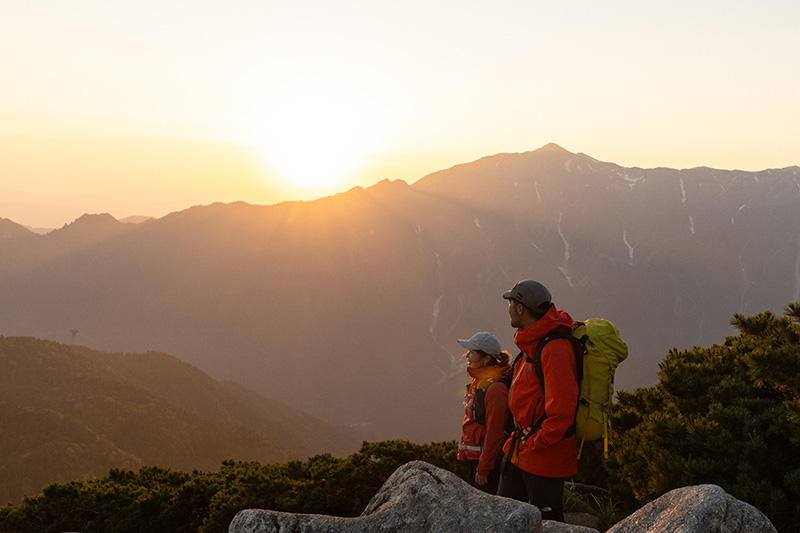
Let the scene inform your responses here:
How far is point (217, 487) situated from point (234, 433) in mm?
116017

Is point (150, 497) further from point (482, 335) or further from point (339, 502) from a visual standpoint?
point (482, 335)

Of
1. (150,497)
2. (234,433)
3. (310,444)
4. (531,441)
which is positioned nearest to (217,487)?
(150,497)

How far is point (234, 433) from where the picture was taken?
116500 millimetres

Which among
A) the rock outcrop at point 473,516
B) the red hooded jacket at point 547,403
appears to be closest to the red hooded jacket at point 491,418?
the red hooded jacket at point 547,403

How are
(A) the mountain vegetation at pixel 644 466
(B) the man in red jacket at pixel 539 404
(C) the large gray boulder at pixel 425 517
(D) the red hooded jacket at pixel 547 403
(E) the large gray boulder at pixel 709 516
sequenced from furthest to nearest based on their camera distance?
(A) the mountain vegetation at pixel 644 466, (B) the man in red jacket at pixel 539 404, (D) the red hooded jacket at pixel 547 403, (C) the large gray boulder at pixel 425 517, (E) the large gray boulder at pixel 709 516

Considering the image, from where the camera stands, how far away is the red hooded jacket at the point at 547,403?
4977mm

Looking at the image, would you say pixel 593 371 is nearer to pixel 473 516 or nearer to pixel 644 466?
pixel 473 516

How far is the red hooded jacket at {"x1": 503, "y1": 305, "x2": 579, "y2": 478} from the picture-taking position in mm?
4977

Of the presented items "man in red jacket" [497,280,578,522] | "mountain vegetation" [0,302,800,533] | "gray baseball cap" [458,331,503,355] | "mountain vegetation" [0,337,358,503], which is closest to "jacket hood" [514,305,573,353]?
"man in red jacket" [497,280,578,522]

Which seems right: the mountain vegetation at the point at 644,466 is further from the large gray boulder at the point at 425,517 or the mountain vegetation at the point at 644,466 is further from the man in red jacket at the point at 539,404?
the large gray boulder at the point at 425,517

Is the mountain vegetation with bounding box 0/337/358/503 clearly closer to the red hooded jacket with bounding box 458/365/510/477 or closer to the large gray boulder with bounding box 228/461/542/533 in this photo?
the red hooded jacket with bounding box 458/365/510/477

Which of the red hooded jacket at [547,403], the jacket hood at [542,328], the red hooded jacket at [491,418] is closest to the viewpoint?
the red hooded jacket at [547,403]

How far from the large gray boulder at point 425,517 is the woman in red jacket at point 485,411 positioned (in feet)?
3.99

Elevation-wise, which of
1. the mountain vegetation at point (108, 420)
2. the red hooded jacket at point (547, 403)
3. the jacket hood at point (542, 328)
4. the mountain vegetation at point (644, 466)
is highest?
the jacket hood at point (542, 328)
